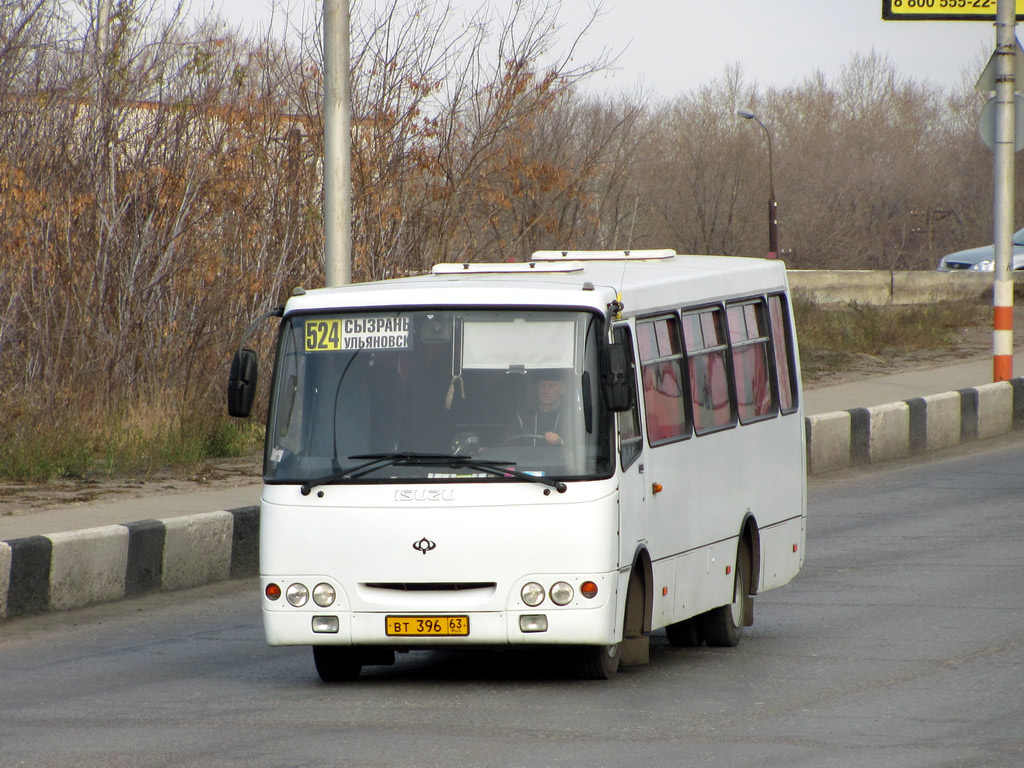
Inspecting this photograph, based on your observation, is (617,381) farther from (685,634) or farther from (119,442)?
(119,442)

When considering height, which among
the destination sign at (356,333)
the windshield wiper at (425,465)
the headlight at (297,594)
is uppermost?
the destination sign at (356,333)

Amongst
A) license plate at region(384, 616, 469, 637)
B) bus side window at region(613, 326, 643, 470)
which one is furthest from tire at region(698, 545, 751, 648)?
license plate at region(384, 616, 469, 637)

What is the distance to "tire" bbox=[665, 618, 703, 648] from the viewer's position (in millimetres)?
9102

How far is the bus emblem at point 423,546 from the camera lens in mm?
7352

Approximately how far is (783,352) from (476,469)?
3.54 meters

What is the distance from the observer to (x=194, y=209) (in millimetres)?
17156

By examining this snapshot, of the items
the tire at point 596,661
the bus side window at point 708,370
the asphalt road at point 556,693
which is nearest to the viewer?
the asphalt road at point 556,693

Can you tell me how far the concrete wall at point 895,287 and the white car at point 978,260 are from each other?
1.04 meters

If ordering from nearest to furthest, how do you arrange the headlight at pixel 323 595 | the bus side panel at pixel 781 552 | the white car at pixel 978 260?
the headlight at pixel 323 595 < the bus side panel at pixel 781 552 < the white car at pixel 978 260

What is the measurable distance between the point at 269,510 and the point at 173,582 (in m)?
3.69

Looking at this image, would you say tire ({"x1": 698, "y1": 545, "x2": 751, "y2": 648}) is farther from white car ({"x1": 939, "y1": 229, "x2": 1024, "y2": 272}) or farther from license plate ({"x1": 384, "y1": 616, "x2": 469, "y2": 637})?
white car ({"x1": 939, "y1": 229, "x2": 1024, "y2": 272})

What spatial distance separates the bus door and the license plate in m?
0.77

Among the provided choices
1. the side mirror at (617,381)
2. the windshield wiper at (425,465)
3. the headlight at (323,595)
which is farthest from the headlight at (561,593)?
the headlight at (323,595)

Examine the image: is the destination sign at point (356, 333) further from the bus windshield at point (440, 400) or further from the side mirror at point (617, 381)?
the side mirror at point (617, 381)
